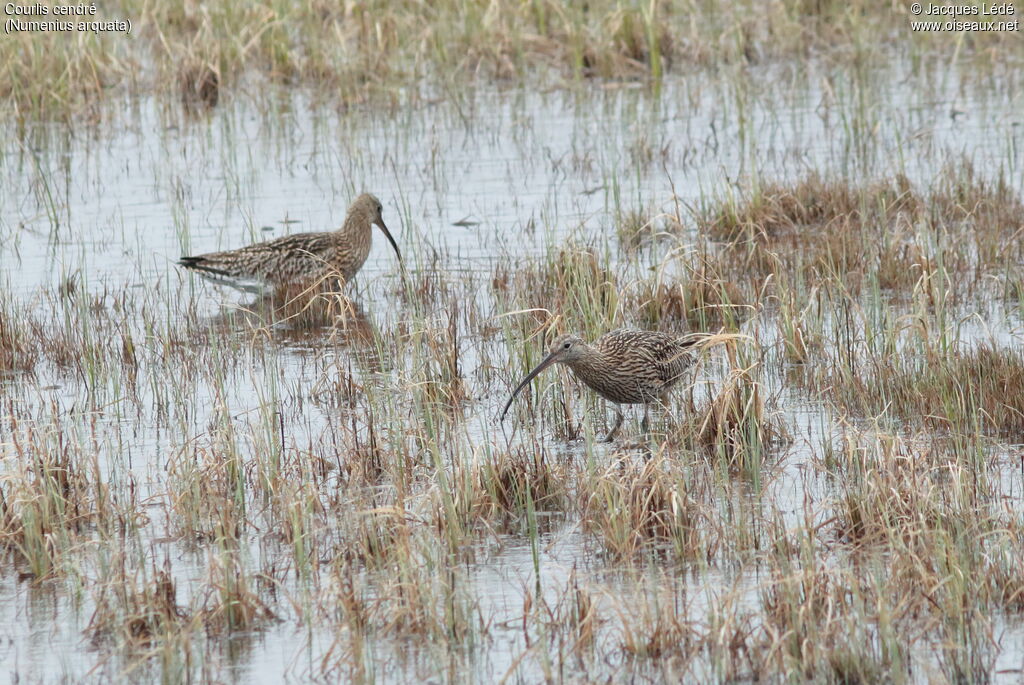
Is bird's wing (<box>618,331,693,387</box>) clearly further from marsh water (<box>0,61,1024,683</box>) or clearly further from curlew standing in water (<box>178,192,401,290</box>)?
curlew standing in water (<box>178,192,401,290</box>)

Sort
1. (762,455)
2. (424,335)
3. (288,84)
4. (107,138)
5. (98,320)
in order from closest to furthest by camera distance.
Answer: (762,455), (424,335), (98,320), (107,138), (288,84)

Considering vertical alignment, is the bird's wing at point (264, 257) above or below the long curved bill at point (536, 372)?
above

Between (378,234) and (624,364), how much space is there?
5.41 metres

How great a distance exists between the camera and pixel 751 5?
54.9 ft

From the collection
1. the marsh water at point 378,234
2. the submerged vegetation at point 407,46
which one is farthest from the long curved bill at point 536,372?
the submerged vegetation at point 407,46

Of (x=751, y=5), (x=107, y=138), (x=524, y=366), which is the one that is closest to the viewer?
(x=524, y=366)

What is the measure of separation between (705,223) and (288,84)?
5898mm

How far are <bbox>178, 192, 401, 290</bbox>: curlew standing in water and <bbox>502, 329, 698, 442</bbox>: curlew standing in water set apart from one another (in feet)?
8.69

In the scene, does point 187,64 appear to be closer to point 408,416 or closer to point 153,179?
point 153,179

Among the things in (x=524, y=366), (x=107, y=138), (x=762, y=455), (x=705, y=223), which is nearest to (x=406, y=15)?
(x=107, y=138)

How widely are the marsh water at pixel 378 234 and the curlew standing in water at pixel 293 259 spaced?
8.8 inches

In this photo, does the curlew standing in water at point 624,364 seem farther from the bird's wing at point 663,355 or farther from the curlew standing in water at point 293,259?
the curlew standing in water at point 293,259

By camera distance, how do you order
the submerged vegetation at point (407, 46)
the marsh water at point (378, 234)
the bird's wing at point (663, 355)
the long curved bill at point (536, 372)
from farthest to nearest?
the submerged vegetation at point (407, 46) → the bird's wing at point (663, 355) → the long curved bill at point (536, 372) → the marsh water at point (378, 234)

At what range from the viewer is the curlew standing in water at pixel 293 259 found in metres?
10.2
